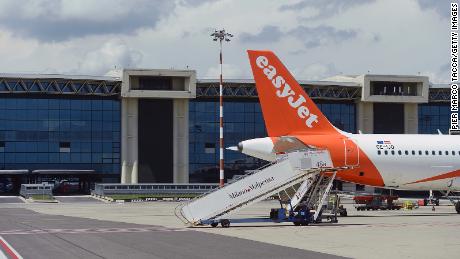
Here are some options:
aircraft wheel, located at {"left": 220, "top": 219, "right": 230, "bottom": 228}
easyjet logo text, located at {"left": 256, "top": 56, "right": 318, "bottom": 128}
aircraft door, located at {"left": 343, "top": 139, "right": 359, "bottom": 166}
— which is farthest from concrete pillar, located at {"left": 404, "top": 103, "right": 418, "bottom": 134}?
aircraft wheel, located at {"left": 220, "top": 219, "right": 230, "bottom": 228}

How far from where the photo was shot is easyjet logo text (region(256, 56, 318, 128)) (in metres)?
51.8

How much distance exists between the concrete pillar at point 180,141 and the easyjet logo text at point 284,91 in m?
59.0

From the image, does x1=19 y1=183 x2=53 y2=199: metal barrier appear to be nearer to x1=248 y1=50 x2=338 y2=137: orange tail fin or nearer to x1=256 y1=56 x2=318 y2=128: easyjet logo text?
x1=248 y1=50 x2=338 y2=137: orange tail fin

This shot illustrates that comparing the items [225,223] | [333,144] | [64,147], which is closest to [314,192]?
[333,144]

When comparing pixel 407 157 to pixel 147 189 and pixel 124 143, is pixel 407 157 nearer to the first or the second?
pixel 147 189

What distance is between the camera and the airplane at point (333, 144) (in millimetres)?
51875

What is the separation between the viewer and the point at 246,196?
154ft

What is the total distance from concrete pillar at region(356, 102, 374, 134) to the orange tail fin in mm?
64631

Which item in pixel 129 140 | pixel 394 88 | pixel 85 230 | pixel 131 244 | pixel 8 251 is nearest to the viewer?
pixel 8 251

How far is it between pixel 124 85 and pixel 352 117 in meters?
36.6

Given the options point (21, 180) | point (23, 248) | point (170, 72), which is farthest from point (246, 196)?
point (21, 180)

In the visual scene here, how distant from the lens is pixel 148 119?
11012cm

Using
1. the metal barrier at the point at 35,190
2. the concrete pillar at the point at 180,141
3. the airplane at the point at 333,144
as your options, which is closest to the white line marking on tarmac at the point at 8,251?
the airplane at the point at 333,144

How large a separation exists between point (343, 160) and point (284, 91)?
6.40m
